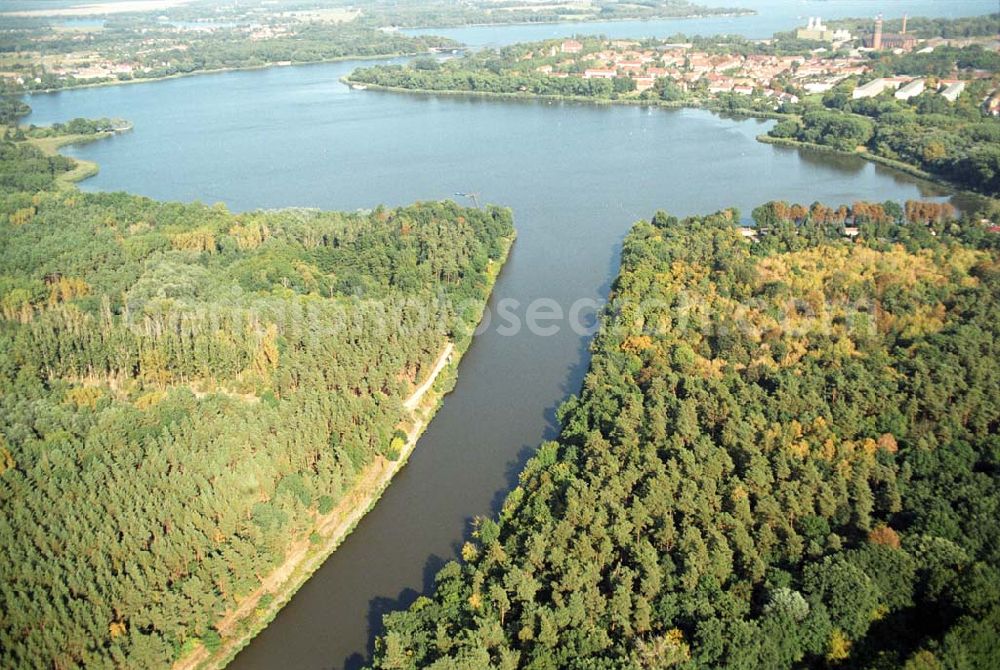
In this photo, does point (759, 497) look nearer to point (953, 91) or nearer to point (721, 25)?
point (953, 91)

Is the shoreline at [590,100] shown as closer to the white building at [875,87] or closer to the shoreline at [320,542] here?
the white building at [875,87]

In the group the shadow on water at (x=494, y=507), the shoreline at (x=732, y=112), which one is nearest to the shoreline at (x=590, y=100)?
the shoreline at (x=732, y=112)

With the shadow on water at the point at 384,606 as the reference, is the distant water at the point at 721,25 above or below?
above

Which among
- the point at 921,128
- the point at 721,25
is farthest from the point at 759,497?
the point at 721,25

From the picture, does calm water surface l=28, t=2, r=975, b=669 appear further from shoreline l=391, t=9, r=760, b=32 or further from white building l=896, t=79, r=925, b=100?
shoreline l=391, t=9, r=760, b=32

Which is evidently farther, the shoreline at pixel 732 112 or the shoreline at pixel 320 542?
the shoreline at pixel 732 112

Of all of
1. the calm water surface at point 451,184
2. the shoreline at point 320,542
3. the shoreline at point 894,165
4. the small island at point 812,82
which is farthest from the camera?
the small island at point 812,82
